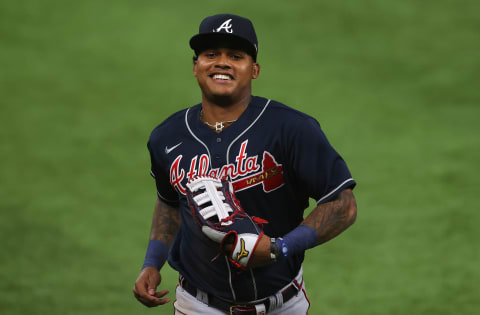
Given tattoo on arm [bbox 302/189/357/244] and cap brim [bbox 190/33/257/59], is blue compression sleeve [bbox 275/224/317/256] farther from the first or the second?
cap brim [bbox 190/33/257/59]

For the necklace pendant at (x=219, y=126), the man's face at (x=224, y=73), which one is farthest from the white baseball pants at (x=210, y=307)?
the man's face at (x=224, y=73)

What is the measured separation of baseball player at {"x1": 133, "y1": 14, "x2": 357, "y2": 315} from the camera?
4.38 m

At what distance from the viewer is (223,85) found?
4.59 metres

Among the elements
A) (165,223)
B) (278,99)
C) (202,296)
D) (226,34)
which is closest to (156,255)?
(165,223)

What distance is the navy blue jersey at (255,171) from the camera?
4426 mm

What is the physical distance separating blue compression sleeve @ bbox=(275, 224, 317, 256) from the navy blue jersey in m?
0.19

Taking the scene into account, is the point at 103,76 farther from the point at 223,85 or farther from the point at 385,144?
the point at 223,85

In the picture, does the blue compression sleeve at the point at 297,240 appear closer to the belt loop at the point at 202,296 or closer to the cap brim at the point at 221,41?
the belt loop at the point at 202,296

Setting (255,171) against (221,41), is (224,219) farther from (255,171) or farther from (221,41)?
(221,41)

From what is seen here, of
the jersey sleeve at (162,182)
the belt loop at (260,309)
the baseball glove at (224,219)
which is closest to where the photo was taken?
the baseball glove at (224,219)

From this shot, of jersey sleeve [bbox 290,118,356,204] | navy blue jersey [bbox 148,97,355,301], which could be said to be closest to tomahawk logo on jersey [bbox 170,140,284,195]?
navy blue jersey [bbox 148,97,355,301]

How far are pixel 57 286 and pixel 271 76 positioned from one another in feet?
18.2

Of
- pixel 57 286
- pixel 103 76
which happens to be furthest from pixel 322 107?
pixel 57 286

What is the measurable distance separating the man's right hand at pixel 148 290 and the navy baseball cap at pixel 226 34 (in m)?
1.32
